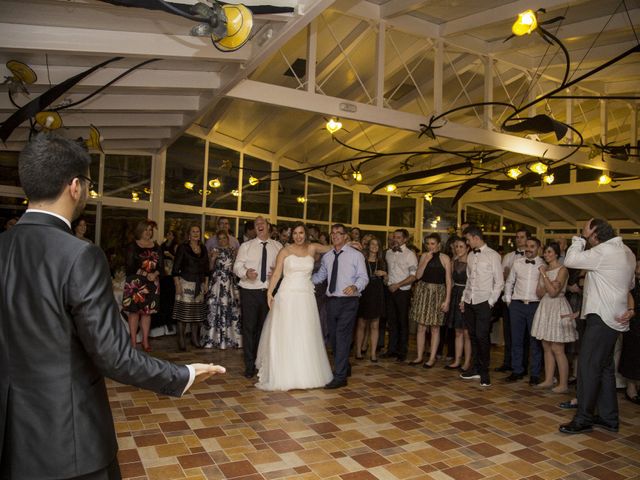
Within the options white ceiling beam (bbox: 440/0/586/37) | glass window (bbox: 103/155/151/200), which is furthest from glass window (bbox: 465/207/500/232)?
glass window (bbox: 103/155/151/200)

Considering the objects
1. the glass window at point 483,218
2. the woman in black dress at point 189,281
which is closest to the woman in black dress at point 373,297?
the woman in black dress at point 189,281

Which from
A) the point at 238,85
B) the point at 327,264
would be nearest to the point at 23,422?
the point at 327,264

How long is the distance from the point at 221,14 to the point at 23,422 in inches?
102

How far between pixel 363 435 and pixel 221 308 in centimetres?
334

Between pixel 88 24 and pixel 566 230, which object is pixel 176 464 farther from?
pixel 566 230

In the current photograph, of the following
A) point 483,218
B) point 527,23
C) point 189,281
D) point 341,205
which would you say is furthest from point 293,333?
point 483,218

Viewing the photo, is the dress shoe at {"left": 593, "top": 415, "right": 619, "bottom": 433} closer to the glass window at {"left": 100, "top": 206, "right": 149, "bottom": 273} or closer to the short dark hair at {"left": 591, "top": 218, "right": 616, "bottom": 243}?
the short dark hair at {"left": 591, "top": 218, "right": 616, "bottom": 243}

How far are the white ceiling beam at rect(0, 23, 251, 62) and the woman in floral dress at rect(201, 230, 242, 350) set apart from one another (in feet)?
9.09

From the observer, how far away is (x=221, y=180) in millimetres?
11484

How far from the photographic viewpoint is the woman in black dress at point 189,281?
6.18 m

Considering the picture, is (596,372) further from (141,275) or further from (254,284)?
(141,275)

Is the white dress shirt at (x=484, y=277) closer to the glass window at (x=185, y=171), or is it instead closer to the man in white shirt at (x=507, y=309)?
the man in white shirt at (x=507, y=309)

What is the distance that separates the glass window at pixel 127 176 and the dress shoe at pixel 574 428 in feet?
27.1

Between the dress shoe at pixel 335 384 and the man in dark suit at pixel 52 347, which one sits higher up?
the man in dark suit at pixel 52 347
